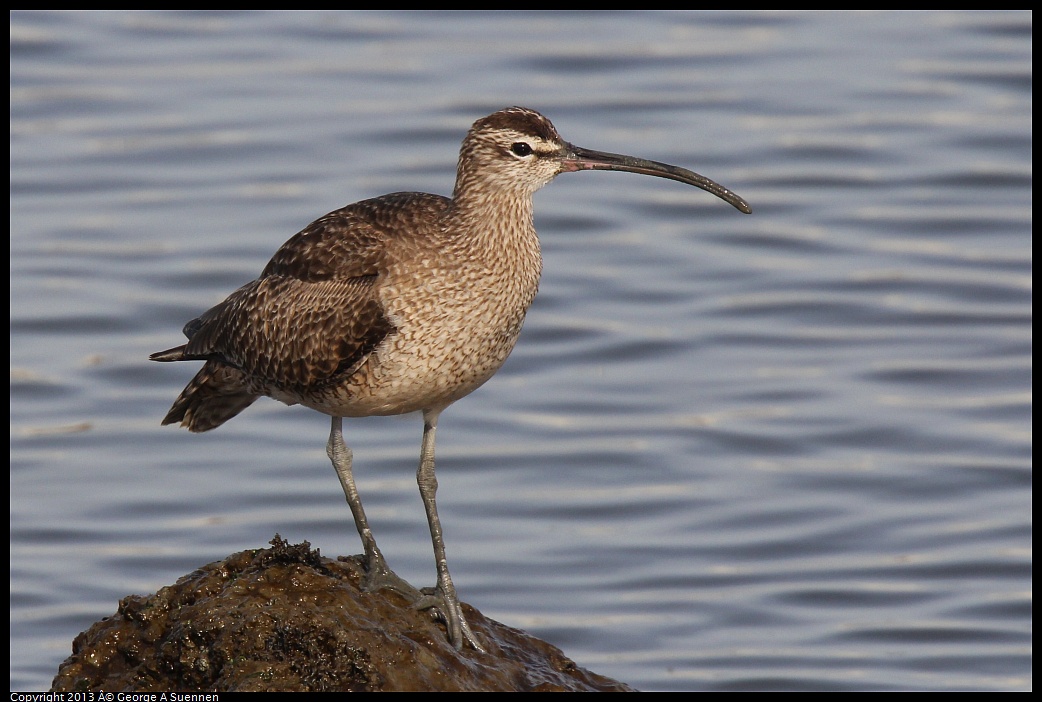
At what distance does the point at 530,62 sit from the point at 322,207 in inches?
195

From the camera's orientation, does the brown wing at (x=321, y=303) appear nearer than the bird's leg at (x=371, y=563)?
No

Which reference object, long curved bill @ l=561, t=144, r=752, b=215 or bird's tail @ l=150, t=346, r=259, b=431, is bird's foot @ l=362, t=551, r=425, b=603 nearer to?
bird's tail @ l=150, t=346, r=259, b=431

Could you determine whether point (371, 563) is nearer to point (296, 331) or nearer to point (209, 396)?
point (296, 331)

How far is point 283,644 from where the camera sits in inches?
319

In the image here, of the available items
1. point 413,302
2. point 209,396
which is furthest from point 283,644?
point 209,396

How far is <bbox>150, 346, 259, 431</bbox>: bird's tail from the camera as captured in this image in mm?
9969

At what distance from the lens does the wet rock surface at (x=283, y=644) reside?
808 cm

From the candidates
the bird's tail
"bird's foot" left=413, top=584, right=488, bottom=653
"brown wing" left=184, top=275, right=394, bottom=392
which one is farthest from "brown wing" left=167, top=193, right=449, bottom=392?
"bird's foot" left=413, top=584, right=488, bottom=653

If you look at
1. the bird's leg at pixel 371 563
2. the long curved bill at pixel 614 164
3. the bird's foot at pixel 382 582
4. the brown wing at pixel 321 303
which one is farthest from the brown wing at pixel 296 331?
the long curved bill at pixel 614 164

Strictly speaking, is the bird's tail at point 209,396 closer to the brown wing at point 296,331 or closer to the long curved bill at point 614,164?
the brown wing at point 296,331

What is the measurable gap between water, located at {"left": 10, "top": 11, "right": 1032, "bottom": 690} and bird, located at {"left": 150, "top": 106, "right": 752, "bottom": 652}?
3330 millimetres

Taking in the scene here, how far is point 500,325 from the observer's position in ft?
29.8

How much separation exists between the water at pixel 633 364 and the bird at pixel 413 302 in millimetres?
3330

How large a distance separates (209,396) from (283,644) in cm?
239
